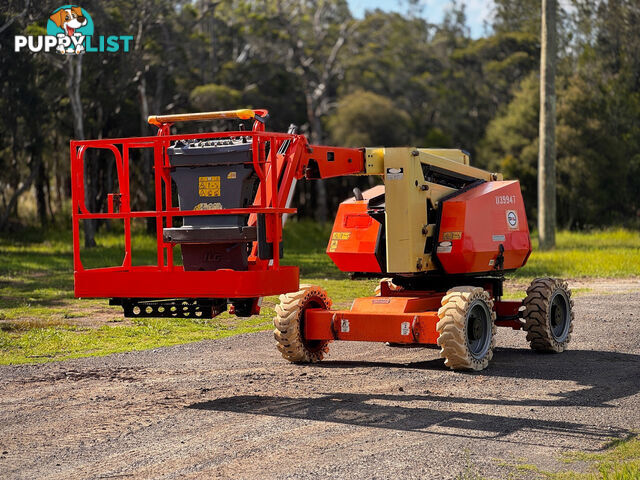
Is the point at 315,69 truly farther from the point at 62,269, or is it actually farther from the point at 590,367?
the point at 590,367

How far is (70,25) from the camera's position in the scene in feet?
134

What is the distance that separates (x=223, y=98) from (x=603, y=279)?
32.3 metres

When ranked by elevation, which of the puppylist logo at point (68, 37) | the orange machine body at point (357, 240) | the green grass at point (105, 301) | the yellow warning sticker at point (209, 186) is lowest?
the green grass at point (105, 301)

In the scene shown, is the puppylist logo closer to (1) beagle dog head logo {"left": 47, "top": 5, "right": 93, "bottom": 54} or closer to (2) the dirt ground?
(1) beagle dog head logo {"left": 47, "top": 5, "right": 93, "bottom": 54}

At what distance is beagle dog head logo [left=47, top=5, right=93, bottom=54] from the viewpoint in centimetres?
3991

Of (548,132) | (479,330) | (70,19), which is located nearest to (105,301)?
(479,330)

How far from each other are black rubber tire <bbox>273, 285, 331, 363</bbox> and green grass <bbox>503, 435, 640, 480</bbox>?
450 cm

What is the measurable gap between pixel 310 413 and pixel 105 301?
11.0 meters

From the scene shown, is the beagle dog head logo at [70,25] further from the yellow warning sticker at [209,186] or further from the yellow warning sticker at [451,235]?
the yellow warning sticker at [209,186]

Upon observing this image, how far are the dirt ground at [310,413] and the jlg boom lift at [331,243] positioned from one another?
0.55 meters

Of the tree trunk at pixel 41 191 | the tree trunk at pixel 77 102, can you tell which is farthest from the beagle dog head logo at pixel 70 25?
the tree trunk at pixel 41 191

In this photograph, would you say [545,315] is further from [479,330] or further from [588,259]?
[588,259]

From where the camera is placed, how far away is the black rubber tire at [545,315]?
12336mm

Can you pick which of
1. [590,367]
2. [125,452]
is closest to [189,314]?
[125,452]
